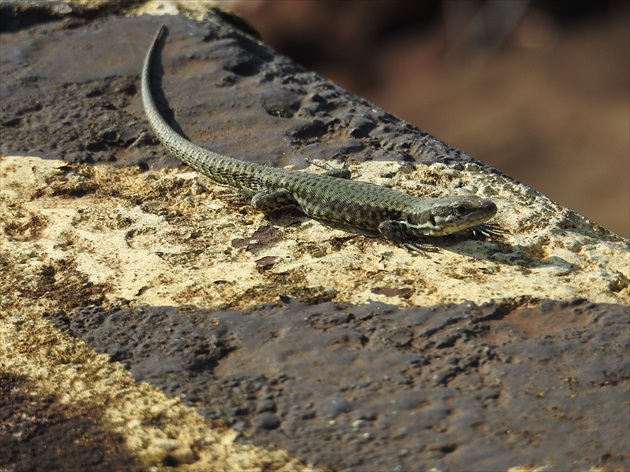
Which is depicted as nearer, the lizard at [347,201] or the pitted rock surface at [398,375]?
the pitted rock surface at [398,375]

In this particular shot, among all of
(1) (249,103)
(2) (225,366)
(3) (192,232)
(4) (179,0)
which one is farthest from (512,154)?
(2) (225,366)

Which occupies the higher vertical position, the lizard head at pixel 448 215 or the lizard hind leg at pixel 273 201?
the lizard head at pixel 448 215

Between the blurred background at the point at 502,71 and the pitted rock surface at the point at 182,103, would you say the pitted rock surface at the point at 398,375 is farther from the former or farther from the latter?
the blurred background at the point at 502,71

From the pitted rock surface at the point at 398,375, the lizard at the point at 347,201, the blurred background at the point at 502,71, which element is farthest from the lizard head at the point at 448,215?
the blurred background at the point at 502,71

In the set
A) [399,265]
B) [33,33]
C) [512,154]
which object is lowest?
[512,154]

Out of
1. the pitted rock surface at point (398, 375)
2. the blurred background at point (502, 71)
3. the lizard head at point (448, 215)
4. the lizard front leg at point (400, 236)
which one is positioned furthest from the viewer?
the blurred background at point (502, 71)

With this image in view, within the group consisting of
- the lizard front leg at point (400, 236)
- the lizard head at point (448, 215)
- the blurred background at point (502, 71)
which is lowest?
the blurred background at point (502, 71)

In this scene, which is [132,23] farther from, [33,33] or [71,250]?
[71,250]

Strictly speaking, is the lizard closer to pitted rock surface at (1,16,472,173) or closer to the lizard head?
the lizard head

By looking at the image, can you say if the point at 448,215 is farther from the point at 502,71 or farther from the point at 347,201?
the point at 502,71
